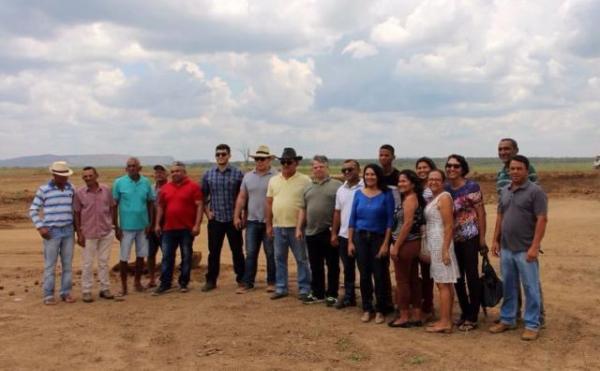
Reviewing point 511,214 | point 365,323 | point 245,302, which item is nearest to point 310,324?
point 365,323

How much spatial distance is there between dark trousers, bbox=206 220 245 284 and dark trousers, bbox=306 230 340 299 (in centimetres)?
120

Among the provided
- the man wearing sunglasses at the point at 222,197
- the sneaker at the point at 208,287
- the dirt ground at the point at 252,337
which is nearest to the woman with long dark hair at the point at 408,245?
the dirt ground at the point at 252,337

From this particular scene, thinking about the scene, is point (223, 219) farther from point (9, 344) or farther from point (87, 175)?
point (9, 344)

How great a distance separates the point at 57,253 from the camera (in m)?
8.19

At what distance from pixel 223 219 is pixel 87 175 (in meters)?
1.91

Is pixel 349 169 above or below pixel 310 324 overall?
above

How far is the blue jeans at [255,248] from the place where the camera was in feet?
27.4

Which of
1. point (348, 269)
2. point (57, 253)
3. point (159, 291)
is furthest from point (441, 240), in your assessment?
point (57, 253)

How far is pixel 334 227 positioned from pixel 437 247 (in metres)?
1.47

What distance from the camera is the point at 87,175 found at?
8.06 m

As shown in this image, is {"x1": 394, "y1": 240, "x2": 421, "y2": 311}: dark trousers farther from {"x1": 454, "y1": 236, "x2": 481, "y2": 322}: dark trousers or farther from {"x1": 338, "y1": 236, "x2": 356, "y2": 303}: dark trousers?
{"x1": 338, "y1": 236, "x2": 356, "y2": 303}: dark trousers

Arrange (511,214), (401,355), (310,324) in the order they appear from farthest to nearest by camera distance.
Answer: (310,324) < (511,214) < (401,355)

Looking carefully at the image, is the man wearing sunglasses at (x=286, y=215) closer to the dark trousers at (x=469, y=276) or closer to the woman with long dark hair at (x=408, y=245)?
the woman with long dark hair at (x=408, y=245)

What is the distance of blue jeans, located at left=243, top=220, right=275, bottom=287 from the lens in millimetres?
8344
